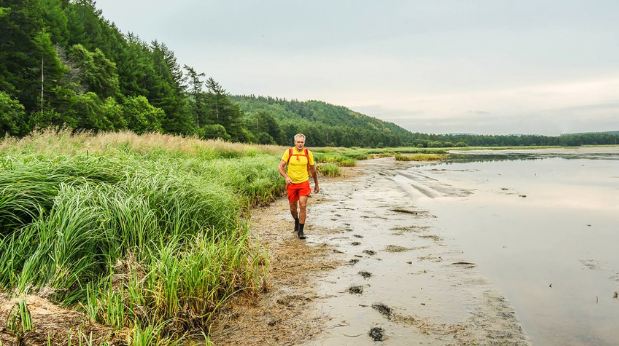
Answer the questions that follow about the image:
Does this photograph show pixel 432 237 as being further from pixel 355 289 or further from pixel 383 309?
pixel 383 309

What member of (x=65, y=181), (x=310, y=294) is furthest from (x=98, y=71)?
(x=310, y=294)

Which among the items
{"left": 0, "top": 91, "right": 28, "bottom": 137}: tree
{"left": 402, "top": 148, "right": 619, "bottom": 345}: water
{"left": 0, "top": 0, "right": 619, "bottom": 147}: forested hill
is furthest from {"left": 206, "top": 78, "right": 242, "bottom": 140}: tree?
{"left": 402, "top": 148, "right": 619, "bottom": 345}: water

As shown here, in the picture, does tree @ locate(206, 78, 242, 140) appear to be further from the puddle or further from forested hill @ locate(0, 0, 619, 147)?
the puddle

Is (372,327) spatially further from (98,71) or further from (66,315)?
(98,71)

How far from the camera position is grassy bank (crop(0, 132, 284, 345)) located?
3.55 meters

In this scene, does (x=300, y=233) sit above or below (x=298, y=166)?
below

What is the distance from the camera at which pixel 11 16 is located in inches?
892

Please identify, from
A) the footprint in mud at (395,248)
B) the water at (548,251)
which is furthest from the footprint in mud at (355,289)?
the footprint in mud at (395,248)

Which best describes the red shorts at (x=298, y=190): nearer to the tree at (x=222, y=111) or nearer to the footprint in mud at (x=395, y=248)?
the footprint in mud at (x=395, y=248)

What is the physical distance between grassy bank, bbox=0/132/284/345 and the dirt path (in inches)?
18.6

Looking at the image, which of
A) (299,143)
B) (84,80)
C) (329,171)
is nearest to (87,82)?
(84,80)

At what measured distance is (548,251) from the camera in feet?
23.5

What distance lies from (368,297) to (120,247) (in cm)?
319

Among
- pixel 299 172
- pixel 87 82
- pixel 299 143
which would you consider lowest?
pixel 299 172
